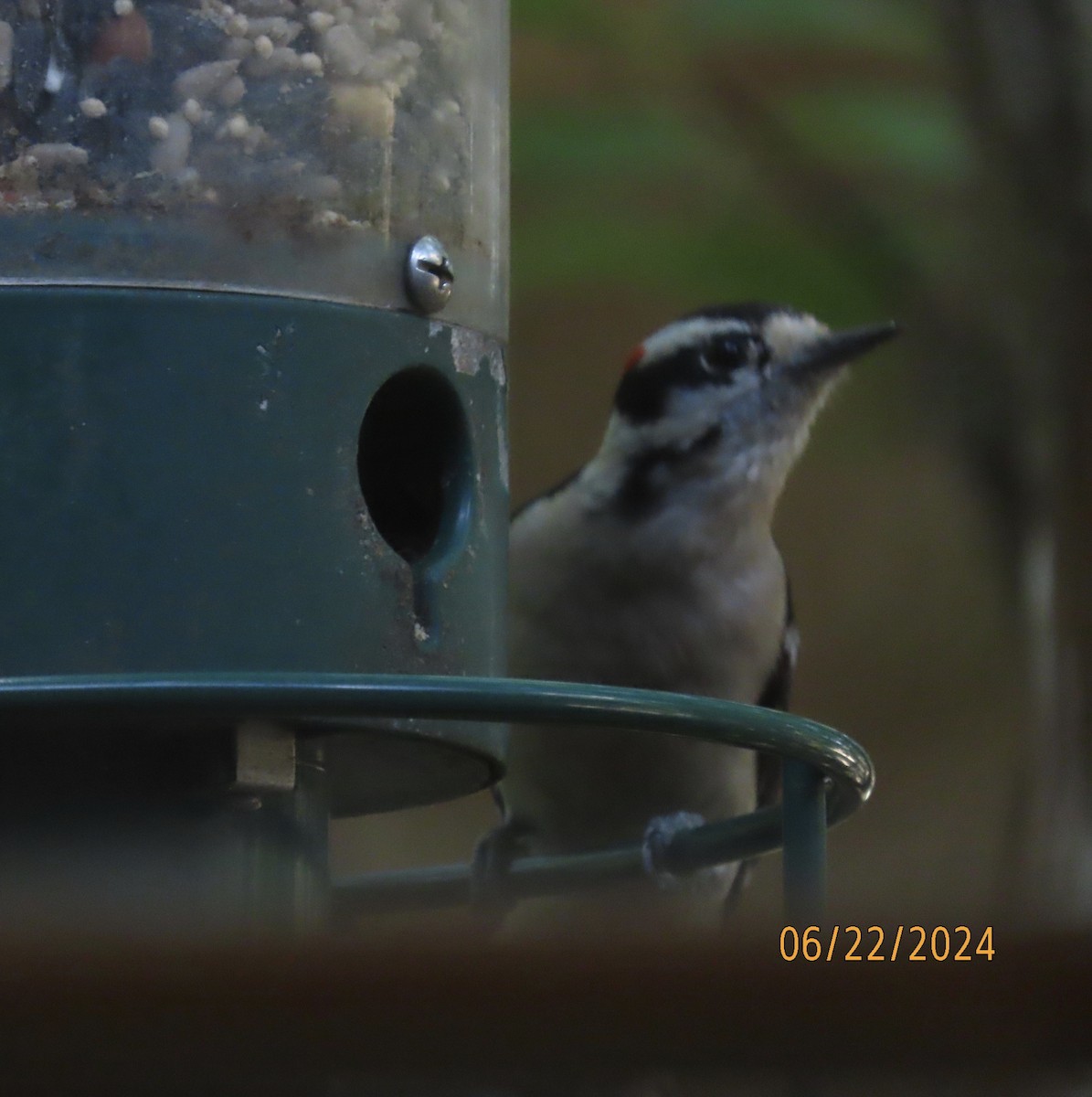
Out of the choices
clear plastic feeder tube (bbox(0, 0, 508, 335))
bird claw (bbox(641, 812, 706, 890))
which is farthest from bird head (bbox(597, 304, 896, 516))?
clear plastic feeder tube (bbox(0, 0, 508, 335))

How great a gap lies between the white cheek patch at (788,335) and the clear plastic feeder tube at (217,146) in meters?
1.36

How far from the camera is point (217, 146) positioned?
2170mm

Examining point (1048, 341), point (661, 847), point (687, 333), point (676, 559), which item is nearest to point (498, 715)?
point (661, 847)

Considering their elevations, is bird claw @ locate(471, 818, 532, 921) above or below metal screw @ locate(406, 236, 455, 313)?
below

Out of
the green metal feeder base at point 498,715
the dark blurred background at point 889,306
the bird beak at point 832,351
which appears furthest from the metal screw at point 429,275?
the dark blurred background at point 889,306

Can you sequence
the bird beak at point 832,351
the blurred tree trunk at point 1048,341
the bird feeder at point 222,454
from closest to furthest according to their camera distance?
the bird feeder at point 222,454, the bird beak at point 832,351, the blurred tree trunk at point 1048,341

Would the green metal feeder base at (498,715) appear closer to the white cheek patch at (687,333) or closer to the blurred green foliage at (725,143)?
the white cheek patch at (687,333)

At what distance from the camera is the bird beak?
11.7 ft

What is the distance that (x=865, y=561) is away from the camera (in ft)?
22.2

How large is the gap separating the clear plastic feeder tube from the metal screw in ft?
0.05

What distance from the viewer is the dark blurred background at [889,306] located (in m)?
4.19

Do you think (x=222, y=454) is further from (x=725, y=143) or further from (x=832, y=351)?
(x=725, y=143)

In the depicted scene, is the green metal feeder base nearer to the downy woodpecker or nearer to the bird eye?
the downy woodpecker

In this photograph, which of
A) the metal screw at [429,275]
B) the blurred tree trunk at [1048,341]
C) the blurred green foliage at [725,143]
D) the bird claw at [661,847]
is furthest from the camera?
the blurred green foliage at [725,143]
